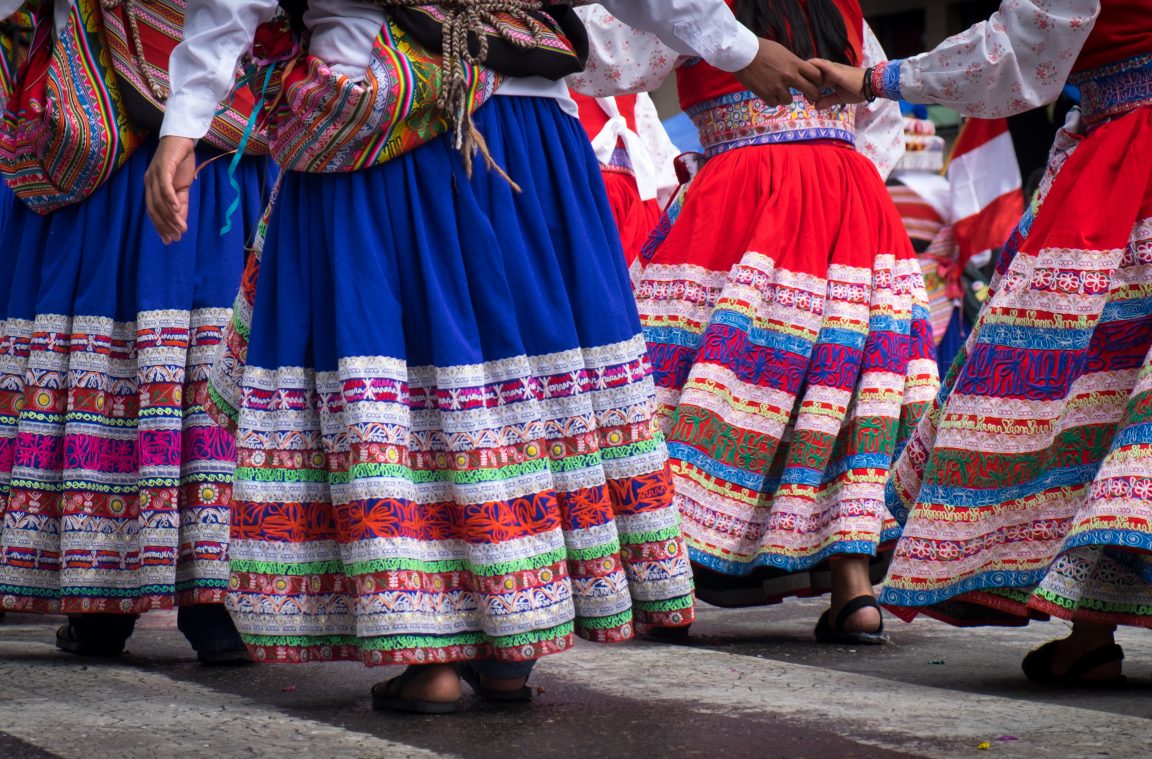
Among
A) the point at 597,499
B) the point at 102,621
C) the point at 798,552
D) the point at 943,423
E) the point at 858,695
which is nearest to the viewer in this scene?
the point at 597,499

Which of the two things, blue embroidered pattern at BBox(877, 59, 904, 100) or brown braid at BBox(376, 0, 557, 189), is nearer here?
brown braid at BBox(376, 0, 557, 189)

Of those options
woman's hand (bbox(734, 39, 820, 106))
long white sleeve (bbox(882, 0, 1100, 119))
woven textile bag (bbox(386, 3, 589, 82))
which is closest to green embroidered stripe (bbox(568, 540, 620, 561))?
woven textile bag (bbox(386, 3, 589, 82))

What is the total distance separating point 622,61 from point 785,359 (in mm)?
972

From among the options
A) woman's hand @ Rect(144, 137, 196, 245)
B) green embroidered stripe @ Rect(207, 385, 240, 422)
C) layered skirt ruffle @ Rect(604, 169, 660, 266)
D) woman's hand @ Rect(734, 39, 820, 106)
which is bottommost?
green embroidered stripe @ Rect(207, 385, 240, 422)

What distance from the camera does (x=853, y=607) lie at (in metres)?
4.29

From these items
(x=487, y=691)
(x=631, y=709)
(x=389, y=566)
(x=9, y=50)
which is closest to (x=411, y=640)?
(x=389, y=566)

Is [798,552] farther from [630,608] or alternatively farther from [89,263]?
[89,263]

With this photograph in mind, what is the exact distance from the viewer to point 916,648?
163 inches

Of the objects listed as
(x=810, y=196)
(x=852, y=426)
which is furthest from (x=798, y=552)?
(x=810, y=196)

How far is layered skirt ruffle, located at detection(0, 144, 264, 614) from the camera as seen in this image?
3930 mm

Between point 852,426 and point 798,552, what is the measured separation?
1.22 feet

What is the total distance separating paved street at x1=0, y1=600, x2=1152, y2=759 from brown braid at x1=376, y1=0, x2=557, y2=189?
1.00 meters

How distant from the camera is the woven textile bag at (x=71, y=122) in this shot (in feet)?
12.9

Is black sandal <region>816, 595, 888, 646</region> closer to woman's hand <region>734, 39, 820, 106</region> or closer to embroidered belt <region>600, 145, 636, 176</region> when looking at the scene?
woman's hand <region>734, 39, 820, 106</region>
